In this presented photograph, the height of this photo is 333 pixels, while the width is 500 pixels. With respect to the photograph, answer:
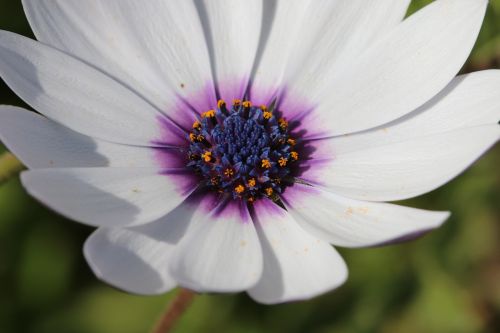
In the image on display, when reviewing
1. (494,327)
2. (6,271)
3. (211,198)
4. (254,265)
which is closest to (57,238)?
(6,271)

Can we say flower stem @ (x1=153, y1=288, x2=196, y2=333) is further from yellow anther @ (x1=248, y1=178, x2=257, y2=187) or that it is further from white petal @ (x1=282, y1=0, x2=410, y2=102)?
white petal @ (x1=282, y1=0, x2=410, y2=102)

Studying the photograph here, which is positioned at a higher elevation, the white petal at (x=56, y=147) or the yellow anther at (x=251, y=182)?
the white petal at (x=56, y=147)

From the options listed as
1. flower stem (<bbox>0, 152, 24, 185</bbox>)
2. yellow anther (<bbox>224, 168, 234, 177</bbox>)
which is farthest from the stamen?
flower stem (<bbox>0, 152, 24, 185</bbox>)

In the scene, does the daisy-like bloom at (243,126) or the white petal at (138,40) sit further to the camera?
the white petal at (138,40)

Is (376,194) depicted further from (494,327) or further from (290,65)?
(494,327)

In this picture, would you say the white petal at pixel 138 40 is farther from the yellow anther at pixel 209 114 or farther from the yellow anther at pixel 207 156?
the yellow anther at pixel 207 156

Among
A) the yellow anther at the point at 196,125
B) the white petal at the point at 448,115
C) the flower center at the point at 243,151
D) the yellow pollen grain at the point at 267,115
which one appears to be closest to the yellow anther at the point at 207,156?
the flower center at the point at 243,151
